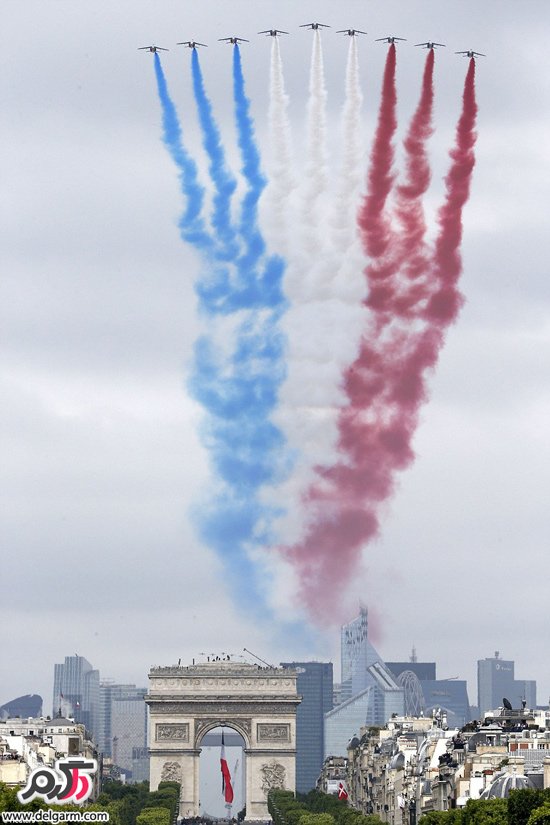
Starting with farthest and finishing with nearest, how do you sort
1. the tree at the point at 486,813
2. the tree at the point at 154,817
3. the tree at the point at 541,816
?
the tree at the point at 154,817, the tree at the point at 486,813, the tree at the point at 541,816

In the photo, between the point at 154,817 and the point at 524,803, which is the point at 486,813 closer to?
the point at 524,803

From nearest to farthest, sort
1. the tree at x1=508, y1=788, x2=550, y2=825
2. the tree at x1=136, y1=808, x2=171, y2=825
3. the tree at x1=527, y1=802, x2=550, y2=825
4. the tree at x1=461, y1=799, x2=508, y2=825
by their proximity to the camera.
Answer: the tree at x1=527, y1=802, x2=550, y2=825
the tree at x1=508, y1=788, x2=550, y2=825
the tree at x1=461, y1=799, x2=508, y2=825
the tree at x1=136, y1=808, x2=171, y2=825

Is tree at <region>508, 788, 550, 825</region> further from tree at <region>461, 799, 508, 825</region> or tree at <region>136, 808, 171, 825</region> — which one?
tree at <region>136, 808, 171, 825</region>

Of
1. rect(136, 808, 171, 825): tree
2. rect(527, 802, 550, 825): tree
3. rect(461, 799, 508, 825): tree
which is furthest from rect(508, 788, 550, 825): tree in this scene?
rect(136, 808, 171, 825): tree

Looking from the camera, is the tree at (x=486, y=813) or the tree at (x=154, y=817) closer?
the tree at (x=486, y=813)

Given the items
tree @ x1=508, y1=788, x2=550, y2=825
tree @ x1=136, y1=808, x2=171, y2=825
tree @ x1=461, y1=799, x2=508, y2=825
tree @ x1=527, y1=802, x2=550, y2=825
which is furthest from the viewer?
tree @ x1=136, y1=808, x2=171, y2=825

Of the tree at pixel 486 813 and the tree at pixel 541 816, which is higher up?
the tree at pixel 486 813

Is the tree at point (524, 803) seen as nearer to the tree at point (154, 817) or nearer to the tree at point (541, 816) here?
the tree at point (541, 816)

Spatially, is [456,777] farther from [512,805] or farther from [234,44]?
[234,44]

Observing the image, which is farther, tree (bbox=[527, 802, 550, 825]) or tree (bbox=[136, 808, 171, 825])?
tree (bbox=[136, 808, 171, 825])

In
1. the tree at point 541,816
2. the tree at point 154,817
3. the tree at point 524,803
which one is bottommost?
the tree at point 541,816

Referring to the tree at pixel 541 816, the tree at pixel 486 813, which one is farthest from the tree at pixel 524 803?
the tree at pixel 541 816

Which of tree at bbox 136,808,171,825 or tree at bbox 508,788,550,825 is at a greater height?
tree at bbox 136,808,171,825
